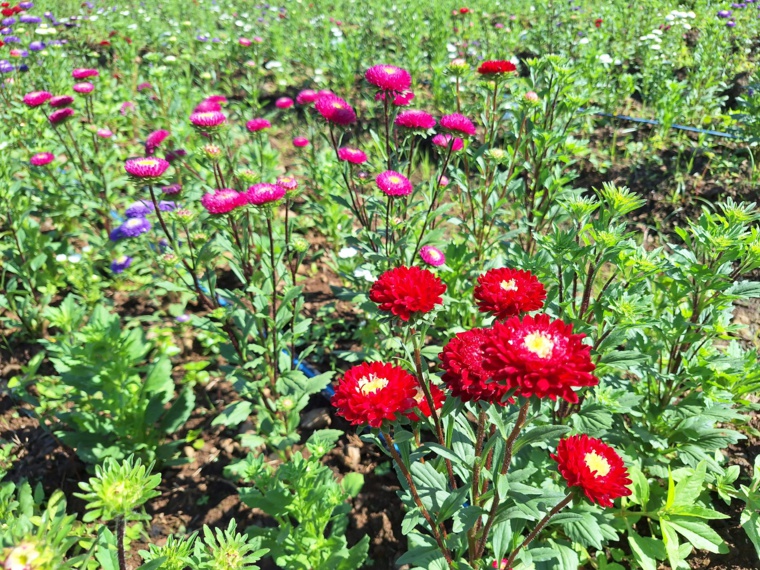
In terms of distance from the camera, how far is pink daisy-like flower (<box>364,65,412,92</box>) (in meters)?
2.21

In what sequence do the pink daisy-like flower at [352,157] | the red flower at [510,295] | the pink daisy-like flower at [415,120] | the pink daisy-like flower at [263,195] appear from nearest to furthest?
the red flower at [510,295] < the pink daisy-like flower at [263,195] < the pink daisy-like flower at [415,120] < the pink daisy-like flower at [352,157]

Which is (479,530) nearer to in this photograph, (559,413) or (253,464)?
(559,413)

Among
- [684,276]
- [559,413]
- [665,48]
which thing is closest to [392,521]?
[559,413]

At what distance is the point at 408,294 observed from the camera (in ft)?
4.33

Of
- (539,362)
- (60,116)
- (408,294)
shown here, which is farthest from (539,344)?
(60,116)

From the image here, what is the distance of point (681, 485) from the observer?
71.2 inches

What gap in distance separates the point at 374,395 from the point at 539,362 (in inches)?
17.8

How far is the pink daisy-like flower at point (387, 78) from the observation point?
2215 millimetres

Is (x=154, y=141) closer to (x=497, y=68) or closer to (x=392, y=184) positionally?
(x=392, y=184)

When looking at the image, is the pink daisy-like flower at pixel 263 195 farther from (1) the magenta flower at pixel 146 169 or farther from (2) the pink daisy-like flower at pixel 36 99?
(2) the pink daisy-like flower at pixel 36 99

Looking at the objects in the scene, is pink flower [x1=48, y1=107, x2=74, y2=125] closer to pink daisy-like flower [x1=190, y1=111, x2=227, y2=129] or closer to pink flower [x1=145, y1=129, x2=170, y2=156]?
pink flower [x1=145, y1=129, x2=170, y2=156]

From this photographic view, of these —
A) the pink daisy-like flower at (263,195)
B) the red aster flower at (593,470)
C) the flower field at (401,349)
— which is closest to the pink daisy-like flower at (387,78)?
the flower field at (401,349)

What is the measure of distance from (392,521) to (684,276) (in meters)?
1.62

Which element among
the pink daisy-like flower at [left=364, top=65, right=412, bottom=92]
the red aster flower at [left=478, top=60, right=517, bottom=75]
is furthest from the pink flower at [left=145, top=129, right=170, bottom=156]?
the red aster flower at [left=478, top=60, right=517, bottom=75]
